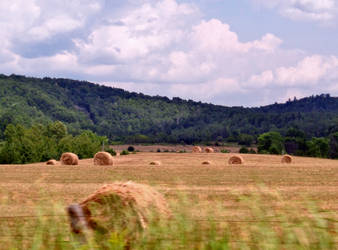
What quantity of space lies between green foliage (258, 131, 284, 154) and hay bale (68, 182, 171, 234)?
3475 inches

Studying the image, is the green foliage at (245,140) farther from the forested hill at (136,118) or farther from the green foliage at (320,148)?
the green foliage at (320,148)

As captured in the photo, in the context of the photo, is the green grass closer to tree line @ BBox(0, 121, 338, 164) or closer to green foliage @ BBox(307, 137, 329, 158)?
tree line @ BBox(0, 121, 338, 164)

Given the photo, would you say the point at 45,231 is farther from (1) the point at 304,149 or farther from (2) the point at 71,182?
(1) the point at 304,149

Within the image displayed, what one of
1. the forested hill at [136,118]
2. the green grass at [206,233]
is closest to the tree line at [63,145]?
the forested hill at [136,118]

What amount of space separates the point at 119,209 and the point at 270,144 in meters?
→ 93.4

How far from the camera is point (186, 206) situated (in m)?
4.56

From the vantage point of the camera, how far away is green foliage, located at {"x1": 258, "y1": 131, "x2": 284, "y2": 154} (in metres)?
95.2

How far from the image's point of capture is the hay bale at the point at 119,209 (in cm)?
521

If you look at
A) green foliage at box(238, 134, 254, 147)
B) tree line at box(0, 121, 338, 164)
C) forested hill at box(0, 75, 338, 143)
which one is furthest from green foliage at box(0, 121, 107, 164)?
forested hill at box(0, 75, 338, 143)

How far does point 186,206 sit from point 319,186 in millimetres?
15805

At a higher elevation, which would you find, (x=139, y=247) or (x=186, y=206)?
(x=186, y=206)

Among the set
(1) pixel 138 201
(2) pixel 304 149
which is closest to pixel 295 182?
(1) pixel 138 201

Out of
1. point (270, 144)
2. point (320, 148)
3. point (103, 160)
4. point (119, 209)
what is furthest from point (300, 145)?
point (119, 209)

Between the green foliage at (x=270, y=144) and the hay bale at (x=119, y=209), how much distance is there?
290ft
